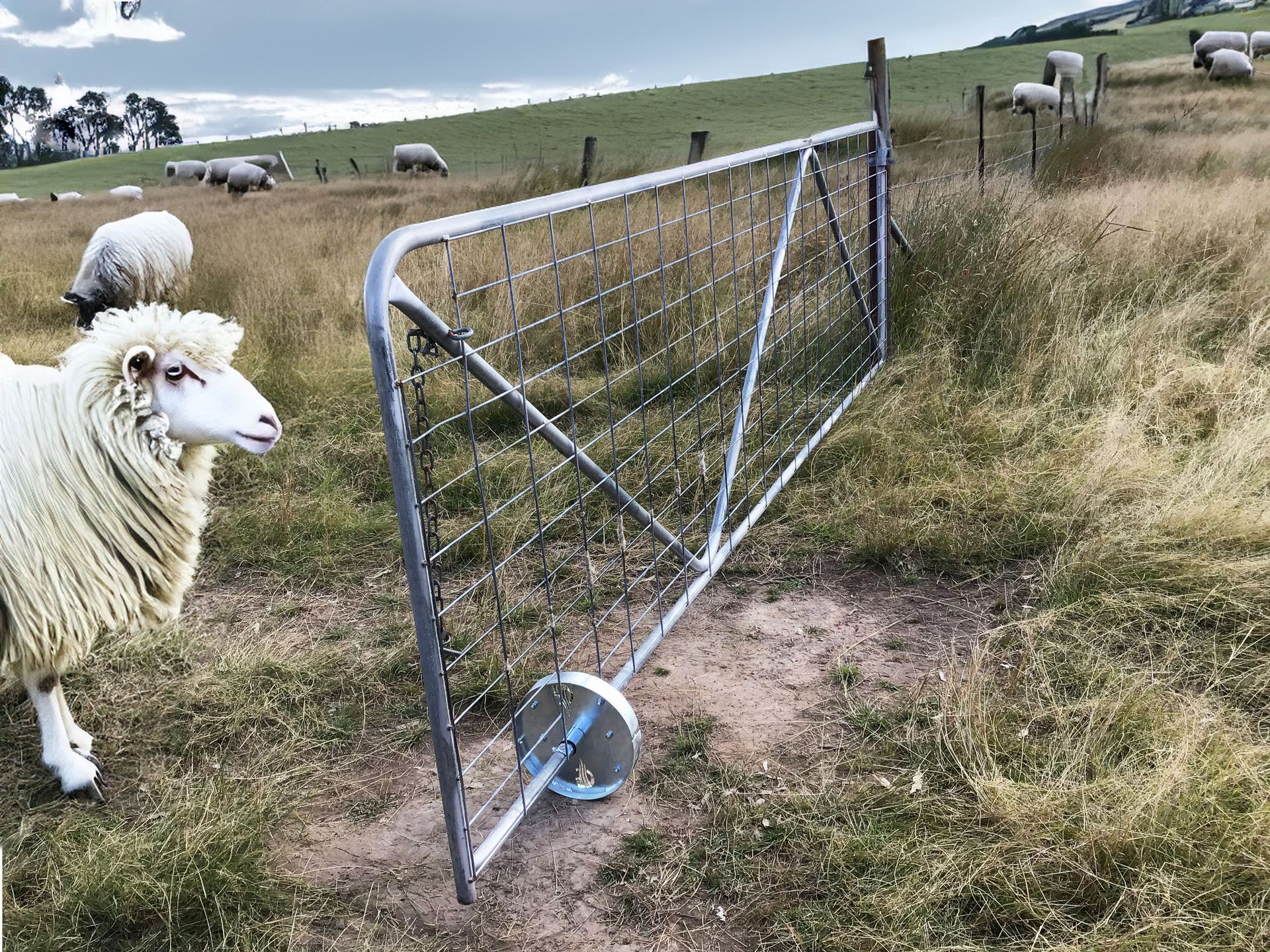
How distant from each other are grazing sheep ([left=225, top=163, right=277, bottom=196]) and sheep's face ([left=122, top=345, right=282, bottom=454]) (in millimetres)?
23320

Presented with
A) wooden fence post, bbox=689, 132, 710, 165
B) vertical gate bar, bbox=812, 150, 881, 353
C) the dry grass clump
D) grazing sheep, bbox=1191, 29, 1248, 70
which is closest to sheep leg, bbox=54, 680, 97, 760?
the dry grass clump

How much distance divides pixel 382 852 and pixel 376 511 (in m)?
2.18

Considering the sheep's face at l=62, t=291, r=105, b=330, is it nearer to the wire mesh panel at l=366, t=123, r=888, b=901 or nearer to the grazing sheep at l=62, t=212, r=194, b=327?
the grazing sheep at l=62, t=212, r=194, b=327

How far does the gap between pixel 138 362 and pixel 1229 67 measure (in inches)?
1155

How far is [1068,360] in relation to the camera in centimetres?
470

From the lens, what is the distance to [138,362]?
8.07 feet

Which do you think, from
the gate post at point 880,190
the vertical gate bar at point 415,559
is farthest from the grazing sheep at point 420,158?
the vertical gate bar at point 415,559

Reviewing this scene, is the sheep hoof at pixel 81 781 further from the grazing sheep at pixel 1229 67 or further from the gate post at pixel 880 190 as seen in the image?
the grazing sheep at pixel 1229 67

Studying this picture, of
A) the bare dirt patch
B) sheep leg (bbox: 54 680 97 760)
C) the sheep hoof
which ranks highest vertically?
sheep leg (bbox: 54 680 97 760)

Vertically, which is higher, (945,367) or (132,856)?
(945,367)

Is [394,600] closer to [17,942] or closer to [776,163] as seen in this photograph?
[17,942]

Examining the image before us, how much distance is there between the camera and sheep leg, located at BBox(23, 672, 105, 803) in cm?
252

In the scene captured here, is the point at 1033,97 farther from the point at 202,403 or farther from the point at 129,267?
the point at 202,403

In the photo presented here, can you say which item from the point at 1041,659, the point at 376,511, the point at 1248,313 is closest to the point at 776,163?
the point at 1248,313
